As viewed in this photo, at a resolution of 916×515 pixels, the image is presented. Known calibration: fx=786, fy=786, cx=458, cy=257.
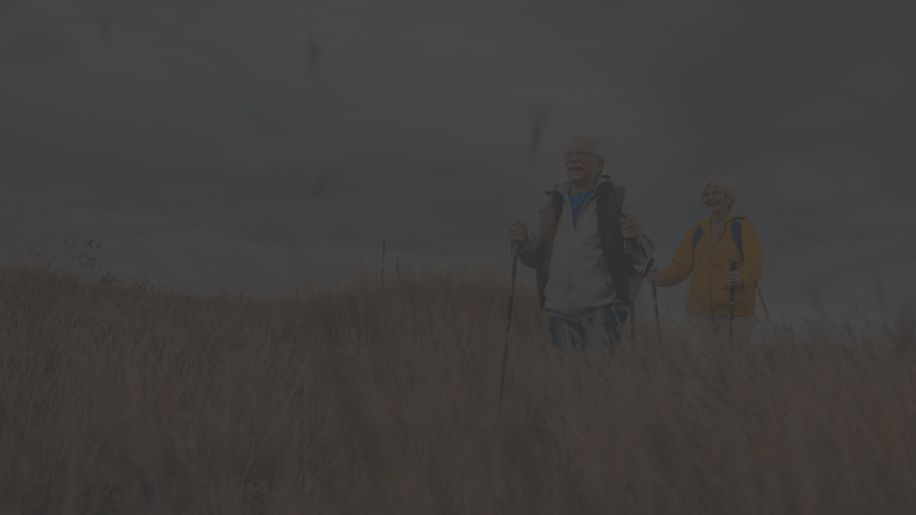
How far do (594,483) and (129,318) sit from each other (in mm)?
6906

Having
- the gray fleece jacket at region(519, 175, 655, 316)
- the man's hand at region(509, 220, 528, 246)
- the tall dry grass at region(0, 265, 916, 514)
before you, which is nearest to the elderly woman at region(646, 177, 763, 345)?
the tall dry grass at region(0, 265, 916, 514)

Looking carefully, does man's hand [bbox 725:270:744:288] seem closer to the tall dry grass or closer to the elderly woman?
the elderly woman

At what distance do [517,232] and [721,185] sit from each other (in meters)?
2.18

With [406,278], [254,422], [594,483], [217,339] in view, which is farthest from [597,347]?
[406,278]

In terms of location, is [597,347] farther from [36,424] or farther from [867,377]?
[36,424]

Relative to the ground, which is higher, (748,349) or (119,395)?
(748,349)

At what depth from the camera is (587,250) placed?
5215 mm

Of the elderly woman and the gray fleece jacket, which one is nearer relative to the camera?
the gray fleece jacket

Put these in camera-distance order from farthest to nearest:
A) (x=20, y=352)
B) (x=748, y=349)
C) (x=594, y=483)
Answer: (x=20, y=352)
(x=748, y=349)
(x=594, y=483)

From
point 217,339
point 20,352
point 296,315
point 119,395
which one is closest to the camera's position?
point 119,395

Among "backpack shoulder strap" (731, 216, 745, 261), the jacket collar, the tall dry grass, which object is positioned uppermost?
the jacket collar

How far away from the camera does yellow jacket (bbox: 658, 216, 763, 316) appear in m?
6.26

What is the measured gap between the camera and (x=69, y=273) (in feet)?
37.6

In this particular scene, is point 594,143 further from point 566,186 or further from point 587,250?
point 587,250
